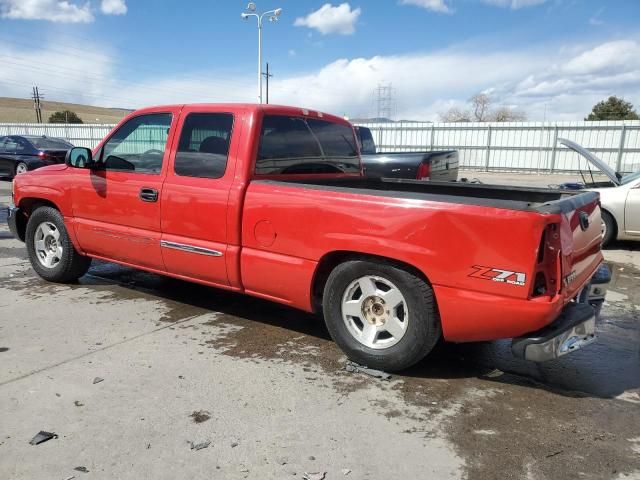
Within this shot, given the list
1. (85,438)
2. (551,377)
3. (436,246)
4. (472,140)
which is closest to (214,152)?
(436,246)

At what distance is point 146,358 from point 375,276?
1.76 meters

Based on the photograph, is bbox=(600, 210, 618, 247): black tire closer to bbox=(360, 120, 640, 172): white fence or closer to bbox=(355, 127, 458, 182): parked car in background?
bbox=(355, 127, 458, 182): parked car in background

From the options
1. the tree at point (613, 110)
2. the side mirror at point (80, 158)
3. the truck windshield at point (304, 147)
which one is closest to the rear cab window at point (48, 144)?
the side mirror at point (80, 158)

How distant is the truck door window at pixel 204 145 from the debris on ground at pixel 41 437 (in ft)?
7.04

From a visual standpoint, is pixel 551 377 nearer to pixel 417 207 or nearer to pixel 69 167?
pixel 417 207

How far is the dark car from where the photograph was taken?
1595 cm

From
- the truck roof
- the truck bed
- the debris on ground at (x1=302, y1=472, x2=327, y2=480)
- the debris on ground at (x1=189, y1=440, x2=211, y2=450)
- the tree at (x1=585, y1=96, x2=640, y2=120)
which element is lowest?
the debris on ground at (x1=302, y1=472, x2=327, y2=480)

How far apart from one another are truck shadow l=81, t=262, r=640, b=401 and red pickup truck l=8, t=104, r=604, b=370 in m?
0.40

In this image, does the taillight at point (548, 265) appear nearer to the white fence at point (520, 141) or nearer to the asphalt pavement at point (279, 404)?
the asphalt pavement at point (279, 404)

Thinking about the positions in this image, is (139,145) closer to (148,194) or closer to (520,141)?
(148,194)

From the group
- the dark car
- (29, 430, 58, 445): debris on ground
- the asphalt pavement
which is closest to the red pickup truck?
the asphalt pavement

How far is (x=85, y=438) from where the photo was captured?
2.80 metres

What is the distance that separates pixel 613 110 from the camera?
4631cm

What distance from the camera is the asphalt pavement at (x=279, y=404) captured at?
8.63 ft
